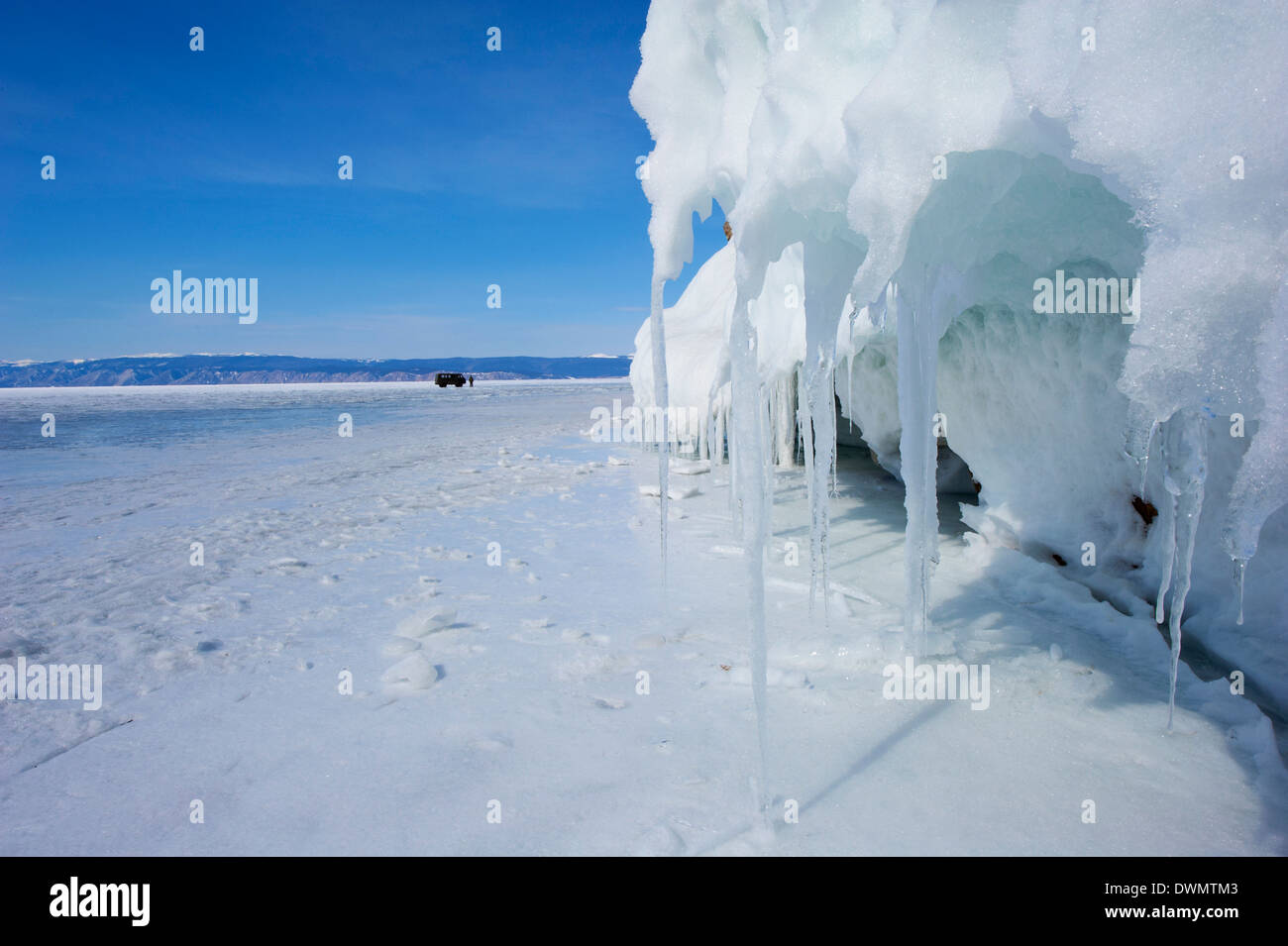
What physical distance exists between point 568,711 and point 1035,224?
286cm

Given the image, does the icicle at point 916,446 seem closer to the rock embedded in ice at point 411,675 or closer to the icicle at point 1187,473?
the icicle at point 1187,473

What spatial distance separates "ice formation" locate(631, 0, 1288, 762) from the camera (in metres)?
1.47

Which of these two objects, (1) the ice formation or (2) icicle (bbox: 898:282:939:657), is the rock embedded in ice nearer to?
(1) the ice formation

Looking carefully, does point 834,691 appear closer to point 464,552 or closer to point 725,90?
point 725,90

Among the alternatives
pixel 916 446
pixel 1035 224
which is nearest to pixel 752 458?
pixel 916 446

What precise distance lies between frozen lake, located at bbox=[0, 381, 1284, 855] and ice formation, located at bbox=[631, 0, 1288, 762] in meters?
0.48

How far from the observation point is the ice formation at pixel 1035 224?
147cm

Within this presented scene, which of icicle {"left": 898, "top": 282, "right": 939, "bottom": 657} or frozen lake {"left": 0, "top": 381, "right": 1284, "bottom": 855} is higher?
icicle {"left": 898, "top": 282, "right": 939, "bottom": 657}

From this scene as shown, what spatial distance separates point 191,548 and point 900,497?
6.69 meters

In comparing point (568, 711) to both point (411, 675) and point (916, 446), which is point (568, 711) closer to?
point (411, 675)

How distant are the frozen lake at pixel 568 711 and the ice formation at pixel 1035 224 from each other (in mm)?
482

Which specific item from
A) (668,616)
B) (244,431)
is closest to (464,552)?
(668,616)

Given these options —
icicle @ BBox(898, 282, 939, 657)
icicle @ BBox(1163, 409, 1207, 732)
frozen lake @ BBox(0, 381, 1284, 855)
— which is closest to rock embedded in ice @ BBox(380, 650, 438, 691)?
frozen lake @ BBox(0, 381, 1284, 855)
